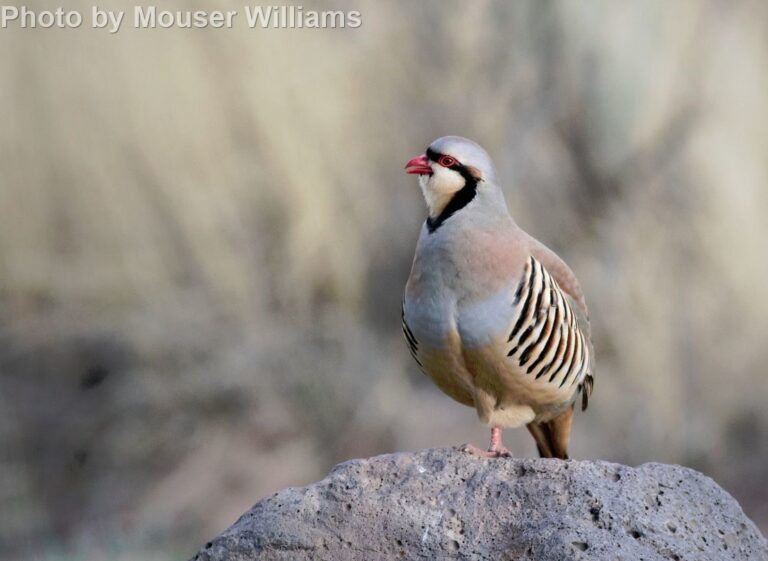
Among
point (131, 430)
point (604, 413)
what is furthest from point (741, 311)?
point (131, 430)

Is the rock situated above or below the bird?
below

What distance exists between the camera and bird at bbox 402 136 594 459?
3.18m

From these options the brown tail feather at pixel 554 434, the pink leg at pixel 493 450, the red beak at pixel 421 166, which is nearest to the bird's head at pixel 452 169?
the red beak at pixel 421 166

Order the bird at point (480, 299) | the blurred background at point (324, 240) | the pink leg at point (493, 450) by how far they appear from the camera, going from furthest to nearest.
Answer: the blurred background at point (324, 240) < the bird at point (480, 299) < the pink leg at point (493, 450)

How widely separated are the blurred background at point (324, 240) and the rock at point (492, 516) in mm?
2920

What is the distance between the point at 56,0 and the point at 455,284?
10.1ft

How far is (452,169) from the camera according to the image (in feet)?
10.6

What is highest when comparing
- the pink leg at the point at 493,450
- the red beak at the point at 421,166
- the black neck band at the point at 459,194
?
the red beak at the point at 421,166

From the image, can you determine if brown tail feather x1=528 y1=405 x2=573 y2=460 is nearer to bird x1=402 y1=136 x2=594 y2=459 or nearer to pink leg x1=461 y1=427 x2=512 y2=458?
bird x1=402 y1=136 x2=594 y2=459

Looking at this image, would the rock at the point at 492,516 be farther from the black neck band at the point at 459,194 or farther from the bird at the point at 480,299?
the black neck band at the point at 459,194

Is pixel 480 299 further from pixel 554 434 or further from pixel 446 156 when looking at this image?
pixel 554 434

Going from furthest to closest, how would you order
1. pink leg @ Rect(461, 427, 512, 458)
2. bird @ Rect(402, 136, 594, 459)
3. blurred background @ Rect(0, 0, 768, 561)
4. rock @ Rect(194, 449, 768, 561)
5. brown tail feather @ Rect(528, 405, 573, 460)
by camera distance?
blurred background @ Rect(0, 0, 768, 561)
brown tail feather @ Rect(528, 405, 573, 460)
bird @ Rect(402, 136, 594, 459)
pink leg @ Rect(461, 427, 512, 458)
rock @ Rect(194, 449, 768, 561)

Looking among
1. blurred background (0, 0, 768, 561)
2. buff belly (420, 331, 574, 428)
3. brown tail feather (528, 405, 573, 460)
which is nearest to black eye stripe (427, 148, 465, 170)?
buff belly (420, 331, 574, 428)

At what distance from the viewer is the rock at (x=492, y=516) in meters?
2.57
